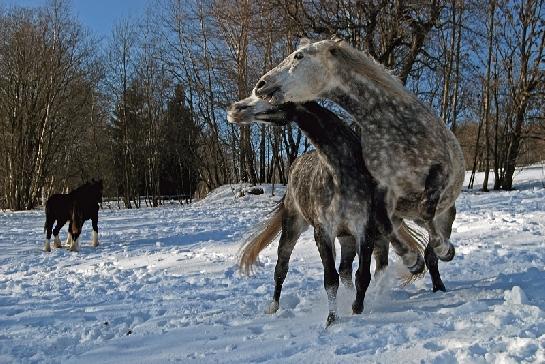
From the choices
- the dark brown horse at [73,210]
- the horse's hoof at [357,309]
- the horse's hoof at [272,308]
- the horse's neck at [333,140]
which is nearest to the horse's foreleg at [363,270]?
the horse's hoof at [357,309]

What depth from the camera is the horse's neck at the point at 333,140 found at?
3.33 meters

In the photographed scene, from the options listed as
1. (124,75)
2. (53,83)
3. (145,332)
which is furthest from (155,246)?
(124,75)

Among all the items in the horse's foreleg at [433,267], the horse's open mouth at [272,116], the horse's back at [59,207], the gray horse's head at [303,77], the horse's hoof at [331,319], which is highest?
the gray horse's head at [303,77]

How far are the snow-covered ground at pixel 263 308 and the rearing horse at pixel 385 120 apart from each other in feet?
2.47

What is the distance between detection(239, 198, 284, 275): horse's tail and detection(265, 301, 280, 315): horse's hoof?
2.49ft

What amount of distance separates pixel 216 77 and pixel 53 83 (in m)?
10.1

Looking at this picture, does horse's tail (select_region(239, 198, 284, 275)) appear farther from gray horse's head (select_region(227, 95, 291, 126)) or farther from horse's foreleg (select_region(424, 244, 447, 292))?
A: gray horse's head (select_region(227, 95, 291, 126))

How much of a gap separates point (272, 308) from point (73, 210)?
814cm

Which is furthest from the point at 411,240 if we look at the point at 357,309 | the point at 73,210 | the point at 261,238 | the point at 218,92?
the point at 218,92

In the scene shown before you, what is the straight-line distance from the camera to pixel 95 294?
5.82 m

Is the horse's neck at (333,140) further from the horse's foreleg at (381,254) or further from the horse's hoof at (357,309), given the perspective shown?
the horse's hoof at (357,309)

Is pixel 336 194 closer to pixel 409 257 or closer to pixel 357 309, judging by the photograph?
pixel 357 309

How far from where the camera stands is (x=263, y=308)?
14.3 feet

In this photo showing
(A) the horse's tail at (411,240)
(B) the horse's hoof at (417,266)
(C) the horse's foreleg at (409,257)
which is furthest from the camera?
(A) the horse's tail at (411,240)
